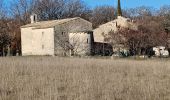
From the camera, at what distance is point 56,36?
62.5 meters

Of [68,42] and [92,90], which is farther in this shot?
[68,42]

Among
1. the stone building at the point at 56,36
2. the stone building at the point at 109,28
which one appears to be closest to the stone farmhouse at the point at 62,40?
the stone building at the point at 56,36

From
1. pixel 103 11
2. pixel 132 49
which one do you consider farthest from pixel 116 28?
pixel 103 11

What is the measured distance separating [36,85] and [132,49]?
5102 centimetres

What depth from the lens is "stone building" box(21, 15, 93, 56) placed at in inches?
2461

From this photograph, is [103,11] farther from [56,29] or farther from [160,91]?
[160,91]

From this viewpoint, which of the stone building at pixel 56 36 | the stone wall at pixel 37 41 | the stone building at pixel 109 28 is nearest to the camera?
the stone building at pixel 56 36

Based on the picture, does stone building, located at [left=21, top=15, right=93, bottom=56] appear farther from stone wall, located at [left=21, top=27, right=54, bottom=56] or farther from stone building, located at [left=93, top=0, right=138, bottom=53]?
stone building, located at [left=93, top=0, right=138, bottom=53]

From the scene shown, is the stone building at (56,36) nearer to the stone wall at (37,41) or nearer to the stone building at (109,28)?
the stone wall at (37,41)

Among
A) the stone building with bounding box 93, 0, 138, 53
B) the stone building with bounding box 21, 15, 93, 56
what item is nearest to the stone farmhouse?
the stone building with bounding box 21, 15, 93, 56

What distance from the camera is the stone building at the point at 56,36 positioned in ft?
205

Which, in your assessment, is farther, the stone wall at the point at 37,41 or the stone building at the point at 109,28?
the stone building at the point at 109,28

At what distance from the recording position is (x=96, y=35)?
247 feet

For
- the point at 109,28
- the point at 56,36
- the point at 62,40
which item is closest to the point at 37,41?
the point at 56,36
